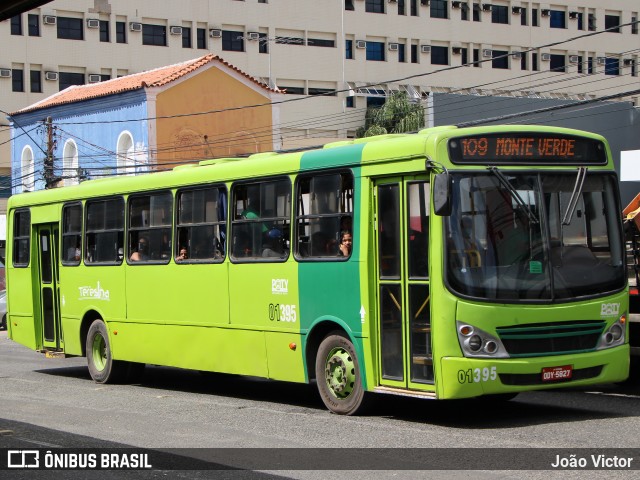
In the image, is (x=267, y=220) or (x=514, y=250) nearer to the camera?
(x=514, y=250)

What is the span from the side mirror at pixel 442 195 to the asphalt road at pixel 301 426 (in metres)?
2.11

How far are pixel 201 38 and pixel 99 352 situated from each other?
52099 millimetres

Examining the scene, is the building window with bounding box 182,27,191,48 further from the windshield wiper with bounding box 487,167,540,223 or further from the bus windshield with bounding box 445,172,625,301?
the windshield wiper with bounding box 487,167,540,223

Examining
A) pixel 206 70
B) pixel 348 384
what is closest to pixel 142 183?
pixel 348 384

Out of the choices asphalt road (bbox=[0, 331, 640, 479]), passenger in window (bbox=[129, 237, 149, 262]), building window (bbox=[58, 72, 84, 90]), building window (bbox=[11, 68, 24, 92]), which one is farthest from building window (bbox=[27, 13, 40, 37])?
asphalt road (bbox=[0, 331, 640, 479])

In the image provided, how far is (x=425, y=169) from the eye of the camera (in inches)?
458

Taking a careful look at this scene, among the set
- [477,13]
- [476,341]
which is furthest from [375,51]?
[476,341]

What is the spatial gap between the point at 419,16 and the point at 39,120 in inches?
1331

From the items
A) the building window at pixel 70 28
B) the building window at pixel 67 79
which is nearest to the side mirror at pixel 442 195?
the building window at pixel 67 79

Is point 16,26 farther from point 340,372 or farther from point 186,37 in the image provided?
point 340,372

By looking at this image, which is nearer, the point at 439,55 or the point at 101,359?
the point at 101,359

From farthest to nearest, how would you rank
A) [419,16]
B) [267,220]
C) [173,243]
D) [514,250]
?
1. [419,16]
2. [173,243]
3. [267,220]
4. [514,250]

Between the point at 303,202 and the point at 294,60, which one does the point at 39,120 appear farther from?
the point at 303,202

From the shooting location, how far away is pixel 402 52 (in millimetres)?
75750
